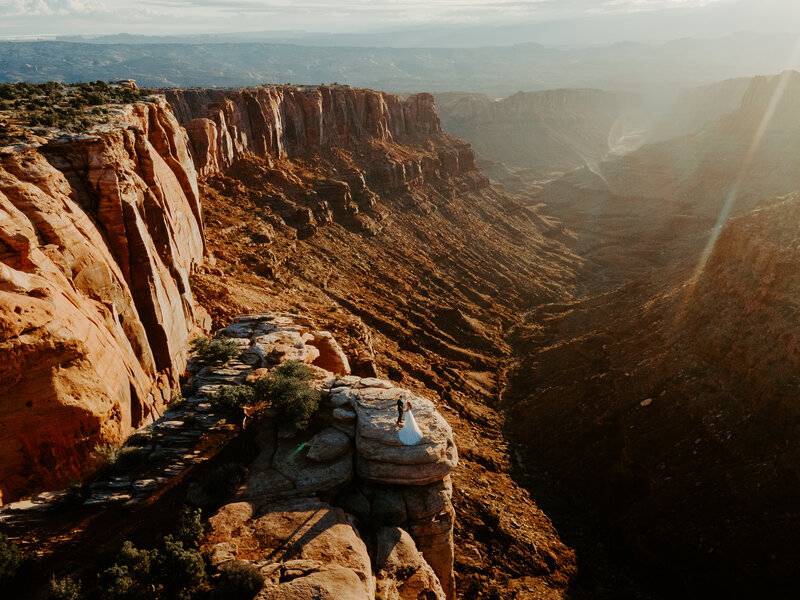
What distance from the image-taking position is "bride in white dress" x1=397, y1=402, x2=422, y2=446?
15375 millimetres

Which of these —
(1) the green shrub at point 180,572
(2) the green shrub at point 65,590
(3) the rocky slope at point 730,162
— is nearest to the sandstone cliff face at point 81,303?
(2) the green shrub at point 65,590

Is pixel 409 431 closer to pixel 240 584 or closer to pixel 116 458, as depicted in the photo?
pixel 240 584

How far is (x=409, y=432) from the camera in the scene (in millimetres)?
15438

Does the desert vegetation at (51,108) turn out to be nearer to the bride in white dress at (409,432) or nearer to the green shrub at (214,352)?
the green shrub at (214,352)

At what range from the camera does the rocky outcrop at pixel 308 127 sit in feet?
155

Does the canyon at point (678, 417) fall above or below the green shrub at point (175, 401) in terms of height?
below

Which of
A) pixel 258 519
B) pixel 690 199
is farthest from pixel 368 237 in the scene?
pixel 690 199

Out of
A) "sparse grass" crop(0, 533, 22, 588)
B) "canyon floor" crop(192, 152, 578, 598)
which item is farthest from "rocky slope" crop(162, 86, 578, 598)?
"sparse grass" crop(0, 533, 22, 588)

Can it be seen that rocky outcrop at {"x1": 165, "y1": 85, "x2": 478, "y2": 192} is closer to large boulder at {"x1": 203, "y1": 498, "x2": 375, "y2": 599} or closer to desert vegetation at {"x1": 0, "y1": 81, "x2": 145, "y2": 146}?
desert vegetation at {"x1": 0, "y1": 81, "x2": 145, "y2": 146}

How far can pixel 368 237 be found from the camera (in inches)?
2146

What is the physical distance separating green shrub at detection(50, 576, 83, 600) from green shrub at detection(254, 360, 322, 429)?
713cm

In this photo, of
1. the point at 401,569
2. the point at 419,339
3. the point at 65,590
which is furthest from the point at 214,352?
the point at 419,339

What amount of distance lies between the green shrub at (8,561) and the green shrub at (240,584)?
4.54 metres

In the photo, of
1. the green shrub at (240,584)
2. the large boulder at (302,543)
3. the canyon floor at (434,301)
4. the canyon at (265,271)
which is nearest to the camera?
the green shrub at (240,584)
